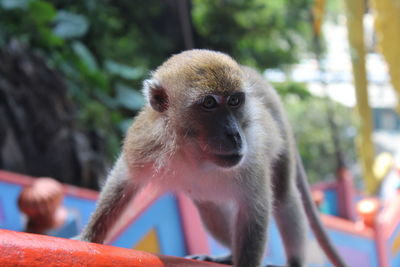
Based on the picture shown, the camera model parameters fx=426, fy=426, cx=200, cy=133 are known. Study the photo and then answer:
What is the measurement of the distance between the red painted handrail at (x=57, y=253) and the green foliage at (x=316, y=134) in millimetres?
6632

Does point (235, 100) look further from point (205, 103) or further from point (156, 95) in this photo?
point (156, 95)

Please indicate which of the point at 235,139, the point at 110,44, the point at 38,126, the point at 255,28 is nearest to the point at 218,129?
the point at 235,139

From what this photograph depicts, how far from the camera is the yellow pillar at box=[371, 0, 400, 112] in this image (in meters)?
3.58

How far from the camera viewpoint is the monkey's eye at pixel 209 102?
4.54ft

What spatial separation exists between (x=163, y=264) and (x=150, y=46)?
6.89 metres

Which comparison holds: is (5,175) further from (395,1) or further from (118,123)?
(395,1)

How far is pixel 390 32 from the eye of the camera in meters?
3.71

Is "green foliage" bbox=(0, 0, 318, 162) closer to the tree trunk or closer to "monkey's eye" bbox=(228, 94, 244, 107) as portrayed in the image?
the tree trunk

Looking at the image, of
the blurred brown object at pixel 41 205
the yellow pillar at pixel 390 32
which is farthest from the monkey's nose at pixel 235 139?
the yellow pillar at pixel 390 32

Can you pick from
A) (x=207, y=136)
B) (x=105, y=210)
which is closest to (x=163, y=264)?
(x=207, y=136)

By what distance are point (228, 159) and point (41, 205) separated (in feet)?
6.12

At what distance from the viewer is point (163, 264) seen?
3.45ft

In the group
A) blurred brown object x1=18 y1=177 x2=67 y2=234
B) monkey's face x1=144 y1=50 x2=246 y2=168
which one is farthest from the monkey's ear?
blurred brown object x1=18 y1=177 x2=67 y2=234

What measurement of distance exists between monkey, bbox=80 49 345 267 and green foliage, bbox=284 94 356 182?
580 centimetres
